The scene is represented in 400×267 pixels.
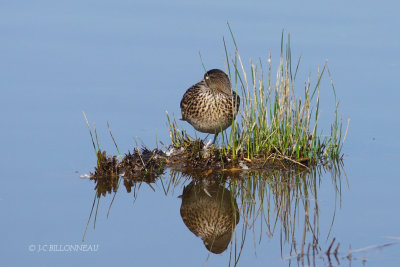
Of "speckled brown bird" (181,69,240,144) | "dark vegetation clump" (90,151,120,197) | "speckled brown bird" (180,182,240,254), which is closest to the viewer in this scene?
"speckled brown bird" (180,182,240,254)

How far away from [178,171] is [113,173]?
682mm

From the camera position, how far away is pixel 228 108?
9.23 m

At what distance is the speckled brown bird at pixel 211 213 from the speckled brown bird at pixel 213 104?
116 cm

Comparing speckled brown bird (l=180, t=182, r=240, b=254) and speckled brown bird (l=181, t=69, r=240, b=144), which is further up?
speckled brown bird (l=181, t=69, r=240, b=144)

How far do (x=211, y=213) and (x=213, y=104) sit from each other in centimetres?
204

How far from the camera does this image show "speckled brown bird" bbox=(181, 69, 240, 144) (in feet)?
30.1

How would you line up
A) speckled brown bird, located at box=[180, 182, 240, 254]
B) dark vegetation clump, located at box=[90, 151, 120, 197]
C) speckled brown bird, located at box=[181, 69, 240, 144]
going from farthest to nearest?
speckled brown bird, located at box=[181, 69, 240, 144], dark vegetation clump, located at box=[90, 151, 120, 197], speckled brown bird, located at box=[180, 182, 240, 254]

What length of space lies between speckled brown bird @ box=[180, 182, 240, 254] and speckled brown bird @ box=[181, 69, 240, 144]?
116cm

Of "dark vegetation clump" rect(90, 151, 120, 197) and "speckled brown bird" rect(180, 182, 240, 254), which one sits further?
"dark vegetation clump" rect(90, 151, 120, 197)

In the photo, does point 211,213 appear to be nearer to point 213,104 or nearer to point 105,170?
point 105,170

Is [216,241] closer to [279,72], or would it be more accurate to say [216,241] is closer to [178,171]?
[178,171]

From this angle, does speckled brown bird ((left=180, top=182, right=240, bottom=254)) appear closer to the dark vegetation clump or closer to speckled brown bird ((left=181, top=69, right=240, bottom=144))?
the dark vegetation clump

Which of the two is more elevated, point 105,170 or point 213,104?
point 213,104

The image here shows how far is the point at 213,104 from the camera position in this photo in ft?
30.2
